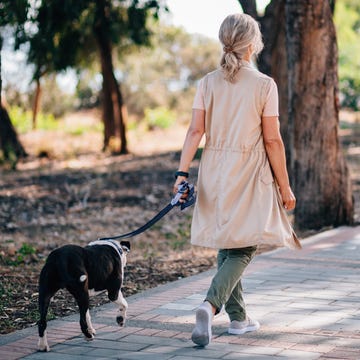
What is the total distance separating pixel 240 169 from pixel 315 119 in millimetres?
5481

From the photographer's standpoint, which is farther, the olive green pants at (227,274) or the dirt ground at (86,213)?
the dirt ground at (86,213)

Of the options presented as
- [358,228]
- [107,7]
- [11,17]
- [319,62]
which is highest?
[107,7]

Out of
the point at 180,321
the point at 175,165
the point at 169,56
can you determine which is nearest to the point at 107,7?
the point at 175,165

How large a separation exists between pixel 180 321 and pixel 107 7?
609 inches

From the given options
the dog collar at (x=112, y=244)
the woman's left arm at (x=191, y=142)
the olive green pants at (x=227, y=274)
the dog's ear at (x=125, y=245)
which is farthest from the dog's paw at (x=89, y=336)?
the woman's left arm at (x=191, y=142)

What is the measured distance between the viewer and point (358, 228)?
35.2 feet

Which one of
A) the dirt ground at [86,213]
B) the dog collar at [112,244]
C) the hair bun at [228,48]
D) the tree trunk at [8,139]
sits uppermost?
the hair bun at [228,48]

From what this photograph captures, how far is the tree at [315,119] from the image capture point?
10.5m

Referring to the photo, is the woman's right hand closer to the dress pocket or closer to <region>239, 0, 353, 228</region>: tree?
the dress pocket

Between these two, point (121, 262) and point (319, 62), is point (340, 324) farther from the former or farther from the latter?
point (319, 62)

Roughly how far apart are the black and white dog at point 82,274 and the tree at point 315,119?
5451 millimetres

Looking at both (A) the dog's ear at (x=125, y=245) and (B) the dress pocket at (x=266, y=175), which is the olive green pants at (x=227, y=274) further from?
(A) the dog's ear at (x=125, y=245)

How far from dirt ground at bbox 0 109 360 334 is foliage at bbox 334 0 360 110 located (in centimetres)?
392

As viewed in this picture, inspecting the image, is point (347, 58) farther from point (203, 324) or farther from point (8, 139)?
point (203, 324)
